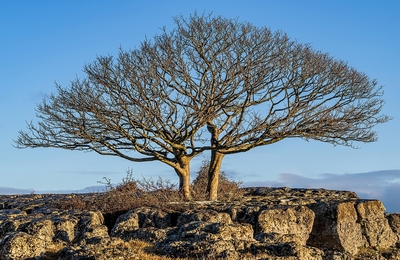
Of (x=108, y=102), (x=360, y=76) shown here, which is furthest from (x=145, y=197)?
(x=360, y=76)

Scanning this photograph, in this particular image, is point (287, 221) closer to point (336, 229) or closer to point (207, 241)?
point (336, 229)

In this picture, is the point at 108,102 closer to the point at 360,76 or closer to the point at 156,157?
the point at 156,157

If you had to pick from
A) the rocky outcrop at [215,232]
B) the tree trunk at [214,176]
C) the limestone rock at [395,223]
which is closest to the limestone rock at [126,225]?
the rocky outcrop at [215,232]

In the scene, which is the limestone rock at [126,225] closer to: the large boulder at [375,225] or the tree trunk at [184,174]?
the tree trunk at [184,174]

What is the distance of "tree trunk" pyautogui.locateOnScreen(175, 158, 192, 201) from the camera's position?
2309cm

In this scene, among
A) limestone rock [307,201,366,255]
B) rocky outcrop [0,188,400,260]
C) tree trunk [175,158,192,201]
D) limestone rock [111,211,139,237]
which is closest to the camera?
rocky outcrop [0,188,400,260]

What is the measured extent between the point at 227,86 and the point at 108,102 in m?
5.18

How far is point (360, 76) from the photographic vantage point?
26.4 m

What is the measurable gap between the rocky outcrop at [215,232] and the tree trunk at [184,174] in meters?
3.98

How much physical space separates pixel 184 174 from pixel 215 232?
42.3 feet

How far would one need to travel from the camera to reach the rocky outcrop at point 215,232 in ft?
30.8

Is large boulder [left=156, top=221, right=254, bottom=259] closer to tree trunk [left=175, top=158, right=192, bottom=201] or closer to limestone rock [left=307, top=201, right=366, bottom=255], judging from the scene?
limestone rock [left=307, top=201, right=366, bottom=255]

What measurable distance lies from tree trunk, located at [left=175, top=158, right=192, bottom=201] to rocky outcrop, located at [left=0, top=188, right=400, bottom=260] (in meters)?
3.98

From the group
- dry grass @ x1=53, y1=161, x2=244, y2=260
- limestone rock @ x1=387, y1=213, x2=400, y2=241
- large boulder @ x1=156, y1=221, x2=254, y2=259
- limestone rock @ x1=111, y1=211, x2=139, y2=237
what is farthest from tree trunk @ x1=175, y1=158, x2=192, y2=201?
large boulder @ x1=156, y1=221, x2=254, y2=259
